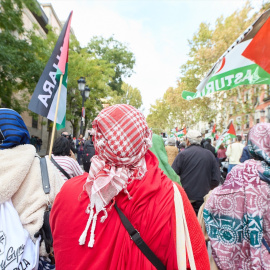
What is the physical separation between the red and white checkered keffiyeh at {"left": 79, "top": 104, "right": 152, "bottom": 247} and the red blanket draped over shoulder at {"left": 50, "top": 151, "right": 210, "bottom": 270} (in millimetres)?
57

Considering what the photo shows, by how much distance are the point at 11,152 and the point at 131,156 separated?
1309mm

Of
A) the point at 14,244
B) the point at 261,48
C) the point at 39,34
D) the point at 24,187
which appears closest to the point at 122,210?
the point at 14,244

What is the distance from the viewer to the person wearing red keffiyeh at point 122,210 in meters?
1.28

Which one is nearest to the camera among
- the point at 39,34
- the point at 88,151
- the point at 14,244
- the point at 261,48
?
the point at 14,244

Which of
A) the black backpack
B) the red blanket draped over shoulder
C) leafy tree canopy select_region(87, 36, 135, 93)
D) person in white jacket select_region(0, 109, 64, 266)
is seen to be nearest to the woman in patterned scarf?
the red blanket draped over shoulder

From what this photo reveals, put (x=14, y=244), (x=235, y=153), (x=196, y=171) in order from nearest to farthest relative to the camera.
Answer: (x=14, y=244) < (x=196, y=171) < (x=235, y=153)

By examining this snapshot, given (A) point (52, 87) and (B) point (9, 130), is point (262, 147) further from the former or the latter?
(A) point (52, 87)

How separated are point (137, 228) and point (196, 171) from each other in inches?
136

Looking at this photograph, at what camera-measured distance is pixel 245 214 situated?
207 centimetres

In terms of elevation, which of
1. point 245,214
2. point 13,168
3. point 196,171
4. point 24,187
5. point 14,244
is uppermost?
point 13,168

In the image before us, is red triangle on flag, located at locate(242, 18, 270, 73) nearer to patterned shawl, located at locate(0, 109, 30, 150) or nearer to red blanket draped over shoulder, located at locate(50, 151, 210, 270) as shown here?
red blanket draped over shoulder, located at locate(50, 151, 210, 270)

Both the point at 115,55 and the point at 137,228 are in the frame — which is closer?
the point at 137,228

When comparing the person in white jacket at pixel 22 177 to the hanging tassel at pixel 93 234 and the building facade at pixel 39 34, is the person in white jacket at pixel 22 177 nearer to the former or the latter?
the hanging tassel at pixel 93 234

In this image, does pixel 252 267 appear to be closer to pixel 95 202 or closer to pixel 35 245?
pixel 95 202
